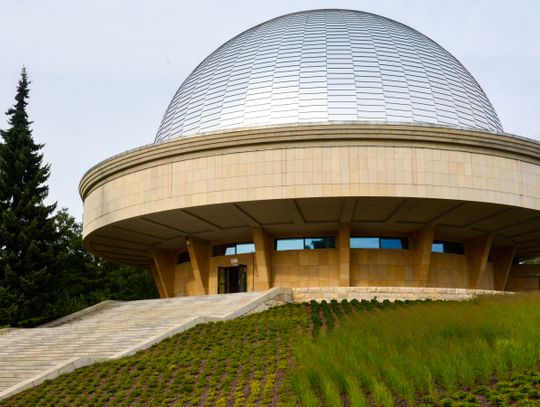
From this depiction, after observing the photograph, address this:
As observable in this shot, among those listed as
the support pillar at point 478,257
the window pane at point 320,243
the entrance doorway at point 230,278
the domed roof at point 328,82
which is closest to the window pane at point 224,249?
the entrance doorway at point 230,278

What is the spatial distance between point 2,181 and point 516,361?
2574 cm

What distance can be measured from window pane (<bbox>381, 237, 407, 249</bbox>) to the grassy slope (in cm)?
1219

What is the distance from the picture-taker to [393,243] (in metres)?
30.5

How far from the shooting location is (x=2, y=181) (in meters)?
30.2

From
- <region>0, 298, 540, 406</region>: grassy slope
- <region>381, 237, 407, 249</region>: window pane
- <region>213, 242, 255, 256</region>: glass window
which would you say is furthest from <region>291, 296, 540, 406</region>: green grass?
<region>213, 242, 255, 256</region>: glass window

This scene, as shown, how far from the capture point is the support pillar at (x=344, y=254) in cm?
2861

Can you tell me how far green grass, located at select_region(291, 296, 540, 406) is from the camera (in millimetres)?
10188

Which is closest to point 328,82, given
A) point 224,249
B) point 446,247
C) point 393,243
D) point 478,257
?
point 393,243

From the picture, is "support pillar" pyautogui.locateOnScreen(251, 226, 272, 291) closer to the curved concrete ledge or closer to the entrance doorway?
the entrance doorway

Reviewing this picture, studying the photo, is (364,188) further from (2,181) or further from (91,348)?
(2,181)

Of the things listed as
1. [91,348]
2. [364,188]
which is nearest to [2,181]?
[91,348]

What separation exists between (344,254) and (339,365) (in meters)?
17.0

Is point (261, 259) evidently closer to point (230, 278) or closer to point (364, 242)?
point (230, 278)

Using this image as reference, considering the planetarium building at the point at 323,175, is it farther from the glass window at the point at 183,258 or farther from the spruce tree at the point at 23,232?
the spruce tree at the point at 23,232
